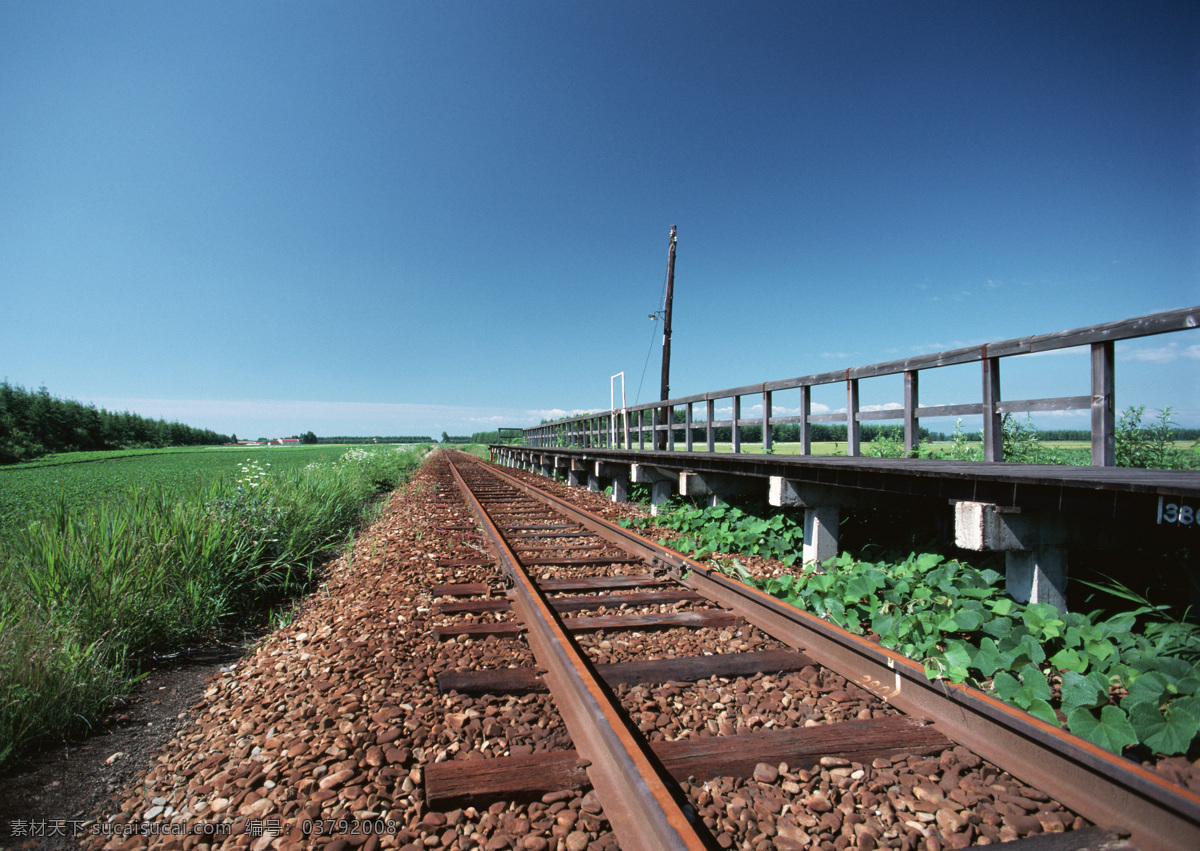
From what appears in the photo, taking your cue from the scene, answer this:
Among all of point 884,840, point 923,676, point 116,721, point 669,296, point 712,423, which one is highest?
point 669,296

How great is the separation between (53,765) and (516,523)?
17.2 feet

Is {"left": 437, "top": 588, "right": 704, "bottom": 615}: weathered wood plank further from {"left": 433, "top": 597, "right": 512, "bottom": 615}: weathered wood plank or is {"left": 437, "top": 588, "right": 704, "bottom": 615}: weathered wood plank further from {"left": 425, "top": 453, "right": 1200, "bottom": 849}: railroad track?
{"left": 425, "top": 453, "right": 1200, "bottom": 849}: railroad track

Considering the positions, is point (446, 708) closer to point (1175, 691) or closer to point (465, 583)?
point (465, 583)

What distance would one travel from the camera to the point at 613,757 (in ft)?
6.26

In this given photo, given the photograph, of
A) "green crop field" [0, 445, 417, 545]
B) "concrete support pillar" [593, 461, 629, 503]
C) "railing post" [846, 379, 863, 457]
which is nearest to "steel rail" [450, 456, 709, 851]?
"railing post" [846, 379, 863, 457]

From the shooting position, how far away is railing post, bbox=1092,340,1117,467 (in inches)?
146

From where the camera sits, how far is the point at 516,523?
293 inches

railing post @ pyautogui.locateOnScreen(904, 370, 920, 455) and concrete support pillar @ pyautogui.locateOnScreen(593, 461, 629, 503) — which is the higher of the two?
railing post @ pyautogui.locateOnScreen(904, 370, 920, 455)

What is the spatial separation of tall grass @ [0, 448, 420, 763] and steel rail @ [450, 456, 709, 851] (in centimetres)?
220

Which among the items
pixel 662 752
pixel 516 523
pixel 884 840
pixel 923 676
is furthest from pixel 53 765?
pixel 516 523

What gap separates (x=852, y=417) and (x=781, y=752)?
4.79 metres

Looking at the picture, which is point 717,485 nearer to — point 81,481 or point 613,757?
point 613,757

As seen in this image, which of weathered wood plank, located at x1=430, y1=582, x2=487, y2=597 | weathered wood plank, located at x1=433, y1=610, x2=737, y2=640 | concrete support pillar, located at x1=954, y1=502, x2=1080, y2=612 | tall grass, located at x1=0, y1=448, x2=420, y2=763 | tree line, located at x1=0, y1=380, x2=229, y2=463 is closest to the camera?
tall grass, located at x1=0, y1=448, x2=420, y2=763

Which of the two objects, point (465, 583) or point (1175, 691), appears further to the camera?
point (465, 583)
